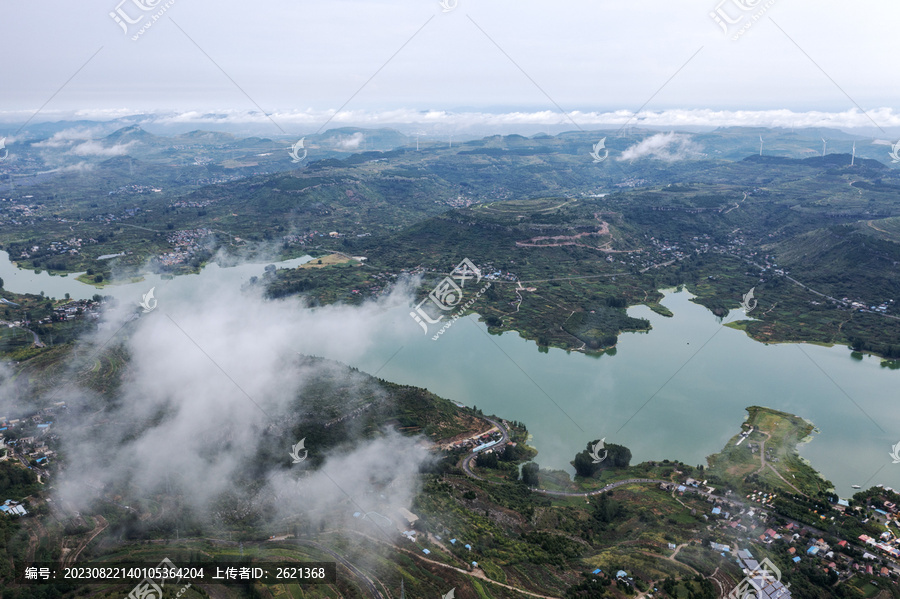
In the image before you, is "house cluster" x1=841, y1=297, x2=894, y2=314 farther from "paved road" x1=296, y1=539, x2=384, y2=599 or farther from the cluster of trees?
"paved road" x1=296, y1=539, x2=384, y2=599
